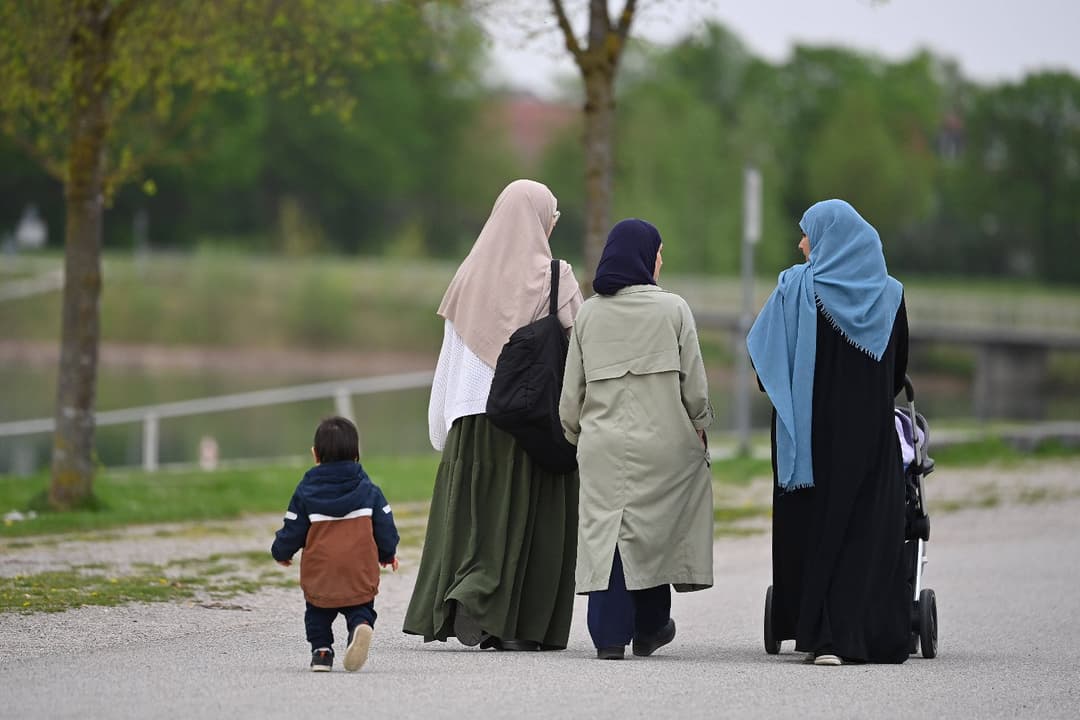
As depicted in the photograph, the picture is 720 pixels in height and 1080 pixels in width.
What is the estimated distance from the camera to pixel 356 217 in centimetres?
9056

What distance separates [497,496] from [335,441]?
1237 millimetres

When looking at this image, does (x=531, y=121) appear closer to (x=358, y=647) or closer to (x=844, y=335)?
(x=844, y=335)

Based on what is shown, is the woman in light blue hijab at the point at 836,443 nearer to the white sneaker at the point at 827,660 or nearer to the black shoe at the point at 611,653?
the white sneaker at the point at 827,660

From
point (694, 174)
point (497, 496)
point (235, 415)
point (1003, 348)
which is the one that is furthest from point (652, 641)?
point (694, 174)

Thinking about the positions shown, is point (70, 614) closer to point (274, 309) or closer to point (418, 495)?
point (418, 495)

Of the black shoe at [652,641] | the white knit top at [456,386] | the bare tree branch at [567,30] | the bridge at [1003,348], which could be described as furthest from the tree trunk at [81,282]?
the bridge at [1003,348]

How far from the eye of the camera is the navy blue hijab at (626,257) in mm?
7891

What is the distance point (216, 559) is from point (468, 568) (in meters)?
3.92

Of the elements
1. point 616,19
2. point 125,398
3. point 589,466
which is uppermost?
point 616,19

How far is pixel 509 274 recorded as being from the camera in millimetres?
8070

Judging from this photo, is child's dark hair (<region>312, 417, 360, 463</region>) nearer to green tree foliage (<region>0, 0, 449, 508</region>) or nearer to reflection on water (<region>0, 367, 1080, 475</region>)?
green tree foliage (<region>0, 0, 449, 508</region>)

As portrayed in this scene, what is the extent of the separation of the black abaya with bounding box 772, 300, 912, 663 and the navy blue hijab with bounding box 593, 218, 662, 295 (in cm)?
78

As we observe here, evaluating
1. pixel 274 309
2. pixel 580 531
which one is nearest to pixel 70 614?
pixel 580 531

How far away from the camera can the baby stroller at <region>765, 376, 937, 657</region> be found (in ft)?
25.9
